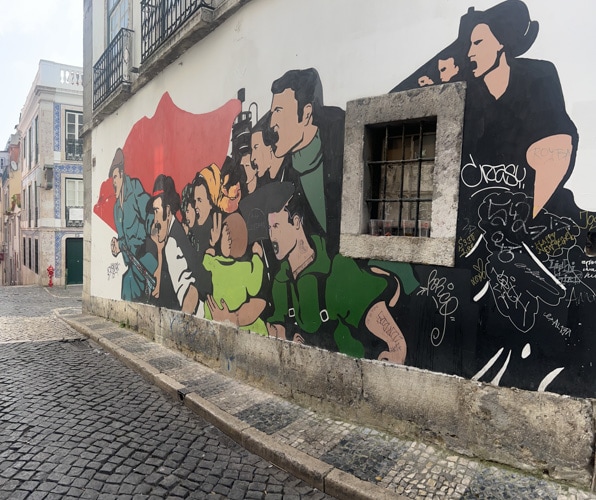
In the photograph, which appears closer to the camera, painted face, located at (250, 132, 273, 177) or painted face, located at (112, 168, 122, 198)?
painted face, located at (250, 132, 273, 177)

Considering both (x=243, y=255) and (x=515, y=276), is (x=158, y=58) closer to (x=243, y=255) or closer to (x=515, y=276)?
(x=243, y=255)

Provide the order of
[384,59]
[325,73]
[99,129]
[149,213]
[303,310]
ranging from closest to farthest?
[384,59], [325,73], [303,310], [149,213], [99,129]

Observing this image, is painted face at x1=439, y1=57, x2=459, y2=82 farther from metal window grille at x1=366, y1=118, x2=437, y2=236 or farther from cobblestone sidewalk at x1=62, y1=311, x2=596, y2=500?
cobblestone sidewalk at x1=62, y1=311, x2=596, y2=500

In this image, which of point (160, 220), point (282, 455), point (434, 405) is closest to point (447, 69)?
point (434, 405)

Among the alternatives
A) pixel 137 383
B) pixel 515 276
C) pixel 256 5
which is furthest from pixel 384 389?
pixel 256 5

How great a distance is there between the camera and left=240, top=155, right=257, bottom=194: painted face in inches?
199

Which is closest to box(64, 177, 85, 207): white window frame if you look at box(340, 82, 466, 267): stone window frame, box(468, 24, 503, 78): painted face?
box(340, 82, 466, 267): stone window frame

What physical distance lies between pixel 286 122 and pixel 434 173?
1850 millimetres

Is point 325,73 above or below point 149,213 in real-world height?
above

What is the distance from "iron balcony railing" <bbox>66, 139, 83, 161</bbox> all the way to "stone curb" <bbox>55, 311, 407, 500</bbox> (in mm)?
17887

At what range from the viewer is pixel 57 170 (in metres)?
19.4

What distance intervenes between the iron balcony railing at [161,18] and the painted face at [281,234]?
3100 millimetres

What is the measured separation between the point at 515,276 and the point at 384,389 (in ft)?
4.90

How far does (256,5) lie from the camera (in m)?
4.96
